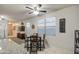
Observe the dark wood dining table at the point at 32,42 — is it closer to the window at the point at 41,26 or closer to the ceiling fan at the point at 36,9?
the window at the point at 41,26

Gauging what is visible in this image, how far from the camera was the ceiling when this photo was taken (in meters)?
1.83

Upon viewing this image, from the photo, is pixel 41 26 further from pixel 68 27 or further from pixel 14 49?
pixel 14 49

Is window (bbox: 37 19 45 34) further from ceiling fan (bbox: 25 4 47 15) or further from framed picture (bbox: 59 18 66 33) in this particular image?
framed picture (bbox: 59 18 66 33)

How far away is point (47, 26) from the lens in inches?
76.1

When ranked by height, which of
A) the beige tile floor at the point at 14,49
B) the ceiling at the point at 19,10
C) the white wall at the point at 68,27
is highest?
the ceiling at the point at 19,10

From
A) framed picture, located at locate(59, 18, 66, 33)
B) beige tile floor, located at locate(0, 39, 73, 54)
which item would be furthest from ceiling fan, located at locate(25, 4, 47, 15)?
beige tile floor, located at locate(0, 39, 73, 54)

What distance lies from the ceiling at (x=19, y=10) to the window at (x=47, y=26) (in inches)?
5.2

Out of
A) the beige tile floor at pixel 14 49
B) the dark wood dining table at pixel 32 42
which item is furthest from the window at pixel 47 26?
the beige tile floor at pixel 14 49

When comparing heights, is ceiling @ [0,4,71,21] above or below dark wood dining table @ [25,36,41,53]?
above

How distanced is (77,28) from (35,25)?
55cm

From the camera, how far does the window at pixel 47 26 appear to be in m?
1.92

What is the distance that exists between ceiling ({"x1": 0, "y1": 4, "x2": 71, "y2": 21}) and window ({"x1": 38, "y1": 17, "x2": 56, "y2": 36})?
0.44ft

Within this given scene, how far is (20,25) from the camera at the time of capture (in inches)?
75.1
